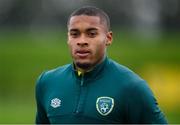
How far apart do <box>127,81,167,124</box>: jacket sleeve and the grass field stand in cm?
1159

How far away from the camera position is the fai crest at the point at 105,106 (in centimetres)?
712

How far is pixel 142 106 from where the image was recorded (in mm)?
7160

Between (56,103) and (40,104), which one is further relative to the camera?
(40,104)

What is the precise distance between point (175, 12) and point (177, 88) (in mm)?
10881

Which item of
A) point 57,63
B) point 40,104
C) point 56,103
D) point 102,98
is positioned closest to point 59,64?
point 57,63

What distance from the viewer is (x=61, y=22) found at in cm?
3142

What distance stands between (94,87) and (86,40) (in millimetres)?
390

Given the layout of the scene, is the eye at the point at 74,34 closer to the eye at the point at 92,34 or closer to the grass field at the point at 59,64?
the eye at the point at 92,34

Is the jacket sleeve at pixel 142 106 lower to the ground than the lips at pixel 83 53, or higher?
lower

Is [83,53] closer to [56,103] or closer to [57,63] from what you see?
[56,103]

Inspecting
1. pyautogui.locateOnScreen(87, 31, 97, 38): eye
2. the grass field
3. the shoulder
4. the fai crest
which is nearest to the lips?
pyautogui.locateOnScreen(87, 31, 97, 38): eye

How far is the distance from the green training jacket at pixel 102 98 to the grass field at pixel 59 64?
37.5ft

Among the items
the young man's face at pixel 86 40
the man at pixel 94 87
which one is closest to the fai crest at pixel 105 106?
the man at pixel 94 87

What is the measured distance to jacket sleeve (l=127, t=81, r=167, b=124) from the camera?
23.4 ft
